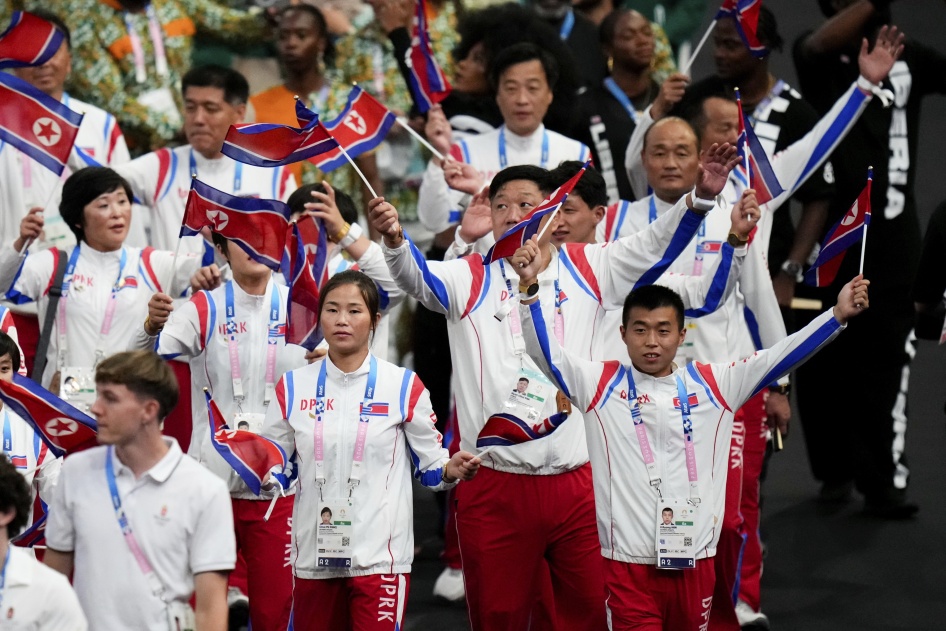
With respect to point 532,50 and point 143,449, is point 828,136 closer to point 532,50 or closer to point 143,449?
point 532,50

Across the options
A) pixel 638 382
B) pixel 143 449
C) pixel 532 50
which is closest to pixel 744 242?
pixel 638 382

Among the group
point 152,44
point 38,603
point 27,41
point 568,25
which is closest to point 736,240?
point 38,603

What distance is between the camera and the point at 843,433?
10.1 m

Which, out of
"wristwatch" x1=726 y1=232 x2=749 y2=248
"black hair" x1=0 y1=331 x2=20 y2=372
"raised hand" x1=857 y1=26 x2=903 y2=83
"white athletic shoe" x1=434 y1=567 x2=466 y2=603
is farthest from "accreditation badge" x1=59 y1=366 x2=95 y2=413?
"raised hand" x1=857 y1=26 x2=903 y2=83

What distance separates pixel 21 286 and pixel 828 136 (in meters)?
3.89

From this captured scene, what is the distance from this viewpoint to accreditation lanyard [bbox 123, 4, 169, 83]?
Answer: 9.91 m

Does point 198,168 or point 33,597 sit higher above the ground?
point 198,168

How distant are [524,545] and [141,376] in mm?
2124

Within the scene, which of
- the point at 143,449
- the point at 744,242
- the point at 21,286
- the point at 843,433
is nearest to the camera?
the point at 143,449

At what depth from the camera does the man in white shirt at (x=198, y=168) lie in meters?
8.50

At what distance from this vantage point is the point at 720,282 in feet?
22.9

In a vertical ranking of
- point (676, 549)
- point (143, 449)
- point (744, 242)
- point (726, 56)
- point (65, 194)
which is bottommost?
point (676, 549)

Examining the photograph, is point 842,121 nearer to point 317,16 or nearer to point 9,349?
point 317,16

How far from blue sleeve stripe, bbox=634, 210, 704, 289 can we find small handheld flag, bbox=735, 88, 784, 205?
1.99 feet
